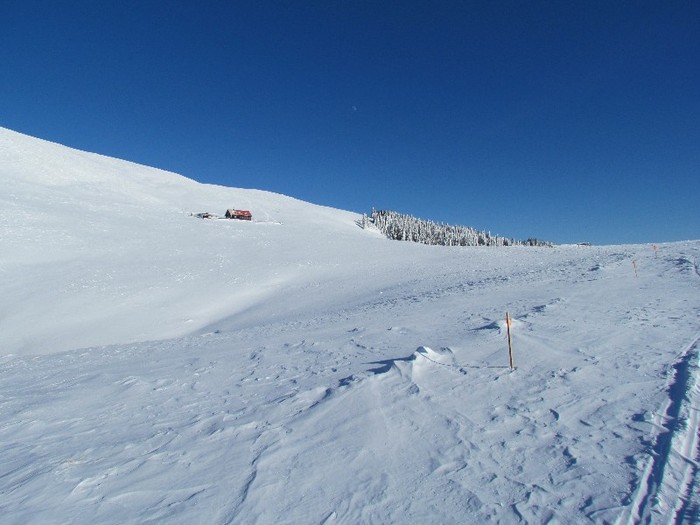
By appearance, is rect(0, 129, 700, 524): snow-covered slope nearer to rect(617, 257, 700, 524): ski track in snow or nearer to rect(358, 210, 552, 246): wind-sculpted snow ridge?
rect(617, 257, 700, 524): ski track in snow

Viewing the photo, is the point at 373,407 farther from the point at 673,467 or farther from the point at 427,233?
the point at 427,233

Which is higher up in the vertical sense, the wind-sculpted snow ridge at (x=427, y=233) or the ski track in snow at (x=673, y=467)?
Result: the wind-sculpted snow ridge at (x=427, y=233)

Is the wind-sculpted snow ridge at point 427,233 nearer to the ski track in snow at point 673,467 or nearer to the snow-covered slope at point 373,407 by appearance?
the snow-covered slope at point 373,407

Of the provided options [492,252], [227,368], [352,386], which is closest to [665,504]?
[352,386]

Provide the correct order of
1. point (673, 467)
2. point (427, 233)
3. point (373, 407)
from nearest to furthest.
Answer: point (673, 467), point (373, 407), point (427, 233)

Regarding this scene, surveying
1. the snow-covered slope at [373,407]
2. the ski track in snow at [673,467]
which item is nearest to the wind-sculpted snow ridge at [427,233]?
the snow-covered slope at [373,407]

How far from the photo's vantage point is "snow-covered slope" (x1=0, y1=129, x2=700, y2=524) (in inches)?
181

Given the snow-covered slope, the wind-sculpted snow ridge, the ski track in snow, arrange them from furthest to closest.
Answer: the wind-sculpted snow ridge
the snow-covered slope
the ski track in snow

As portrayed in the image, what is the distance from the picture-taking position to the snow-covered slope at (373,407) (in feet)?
15.1

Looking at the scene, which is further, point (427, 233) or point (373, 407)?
point (427, 233)

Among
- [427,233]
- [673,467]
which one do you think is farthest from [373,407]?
[427,233]

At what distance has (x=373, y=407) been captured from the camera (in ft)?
22.4

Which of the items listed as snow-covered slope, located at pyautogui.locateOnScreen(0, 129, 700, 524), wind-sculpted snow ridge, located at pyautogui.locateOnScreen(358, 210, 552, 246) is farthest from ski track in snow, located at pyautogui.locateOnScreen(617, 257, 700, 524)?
wind-sculpted snow ridge, located at pyautogui.locateOnScreen(358, 210, 552, 246)

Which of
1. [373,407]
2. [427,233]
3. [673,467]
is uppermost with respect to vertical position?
[427,233]
